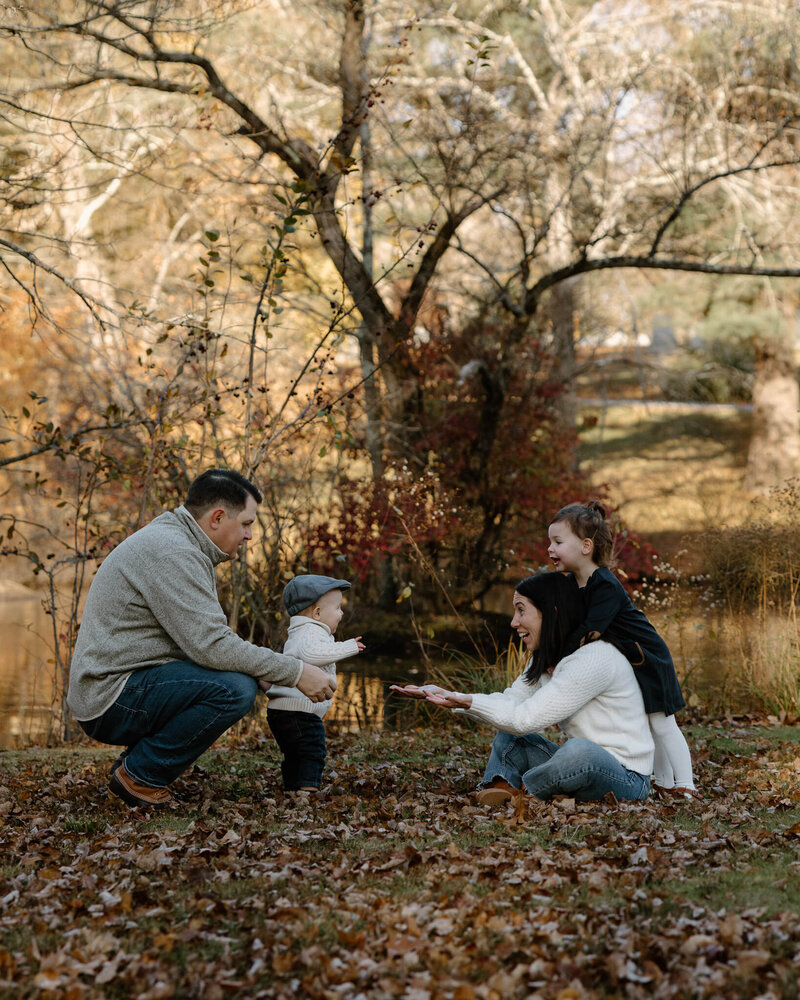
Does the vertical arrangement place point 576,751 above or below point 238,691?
below

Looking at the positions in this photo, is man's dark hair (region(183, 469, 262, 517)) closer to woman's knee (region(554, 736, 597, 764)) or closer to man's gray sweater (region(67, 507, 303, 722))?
man's gray sweater (region(67, 507, 303, 722))

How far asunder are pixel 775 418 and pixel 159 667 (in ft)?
60.8

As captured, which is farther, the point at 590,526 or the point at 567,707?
the point at 590,526

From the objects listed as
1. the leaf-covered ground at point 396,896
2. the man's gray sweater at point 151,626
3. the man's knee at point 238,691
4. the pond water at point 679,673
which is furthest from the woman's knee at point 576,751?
the pond water at point 679,673

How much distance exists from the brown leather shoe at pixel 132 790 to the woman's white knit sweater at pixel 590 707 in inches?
55.4

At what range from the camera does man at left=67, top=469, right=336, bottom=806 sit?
14.1 ft

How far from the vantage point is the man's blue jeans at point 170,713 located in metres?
4.32

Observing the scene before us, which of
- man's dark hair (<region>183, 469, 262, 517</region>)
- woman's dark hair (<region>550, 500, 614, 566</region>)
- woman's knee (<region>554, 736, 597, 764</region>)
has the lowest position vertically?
woman's knee (<region>554, 736, 597, 764</region>)

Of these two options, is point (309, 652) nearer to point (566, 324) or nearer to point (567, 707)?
point (567, 707)

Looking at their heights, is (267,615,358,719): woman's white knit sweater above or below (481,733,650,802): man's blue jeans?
above

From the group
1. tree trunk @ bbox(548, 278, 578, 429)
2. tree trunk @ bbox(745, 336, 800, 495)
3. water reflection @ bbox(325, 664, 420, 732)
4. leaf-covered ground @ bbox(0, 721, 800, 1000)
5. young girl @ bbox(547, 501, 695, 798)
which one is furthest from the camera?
tree trunk @ bbox(745, 336, 800, 495)

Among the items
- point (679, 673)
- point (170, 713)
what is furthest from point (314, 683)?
point (679, 673)

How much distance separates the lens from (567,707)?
4234mm

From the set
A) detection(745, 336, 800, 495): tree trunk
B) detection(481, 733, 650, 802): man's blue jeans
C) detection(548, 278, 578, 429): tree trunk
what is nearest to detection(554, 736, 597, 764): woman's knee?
detection(481, 733, 650, 802): man's blue jeans
